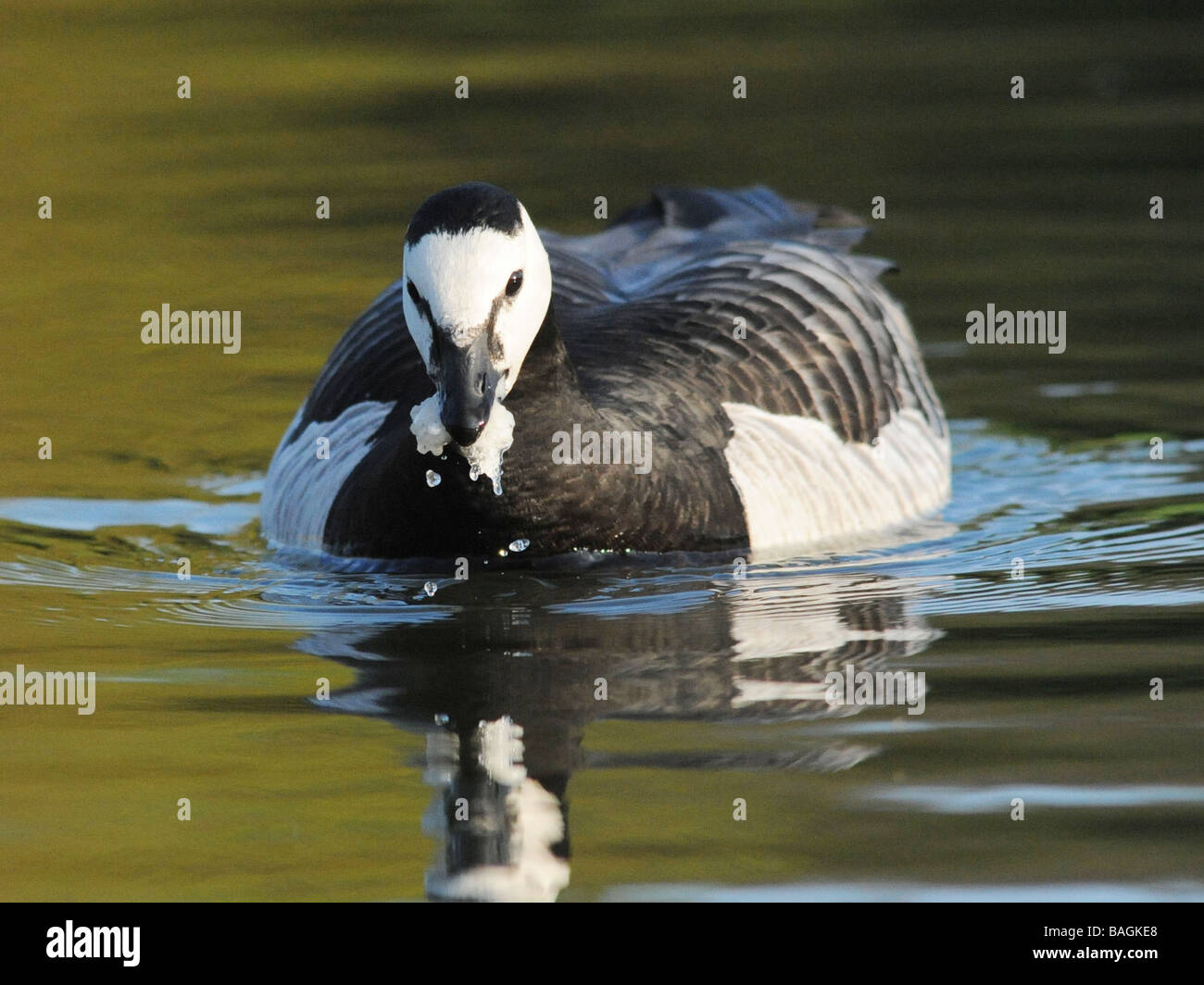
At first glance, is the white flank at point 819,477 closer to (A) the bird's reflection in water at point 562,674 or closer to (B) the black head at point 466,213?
(A) the bird's reflection in water at point 562,674

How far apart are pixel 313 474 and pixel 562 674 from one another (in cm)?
254

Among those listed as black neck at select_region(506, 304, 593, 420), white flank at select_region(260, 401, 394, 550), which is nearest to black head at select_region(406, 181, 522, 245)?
black neck at select_region(506, 304, 593, 420)

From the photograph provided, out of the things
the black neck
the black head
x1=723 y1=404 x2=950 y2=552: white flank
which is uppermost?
the black head

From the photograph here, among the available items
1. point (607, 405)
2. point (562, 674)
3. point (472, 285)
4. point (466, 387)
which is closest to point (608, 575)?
point (607, 405)

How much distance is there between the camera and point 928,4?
2461 cm

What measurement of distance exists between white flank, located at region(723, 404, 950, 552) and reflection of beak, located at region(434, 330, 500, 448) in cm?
171

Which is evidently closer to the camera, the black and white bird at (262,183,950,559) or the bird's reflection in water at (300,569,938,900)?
the bird's reflection in water at (300,569,938,900)

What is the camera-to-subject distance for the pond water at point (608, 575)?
6371 mm

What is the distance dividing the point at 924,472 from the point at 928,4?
583 inches

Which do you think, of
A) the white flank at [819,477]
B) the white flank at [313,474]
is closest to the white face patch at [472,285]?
the white flank at [313,474]

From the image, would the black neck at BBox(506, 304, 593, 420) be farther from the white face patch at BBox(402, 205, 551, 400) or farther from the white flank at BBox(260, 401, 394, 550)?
the white flank at BBox(260, 401, 394, 550)

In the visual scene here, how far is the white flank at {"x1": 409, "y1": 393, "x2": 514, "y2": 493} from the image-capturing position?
27.7 ft

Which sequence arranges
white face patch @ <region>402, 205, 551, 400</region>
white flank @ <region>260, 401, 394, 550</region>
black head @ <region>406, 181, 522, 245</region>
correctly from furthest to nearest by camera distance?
1. white flank @ <region>260, 401, 394, 550</region>
2. black head @ <region>406, 181, 522, 245</region>
3. white face patch @ <region>402, 205, 551, 400</region>

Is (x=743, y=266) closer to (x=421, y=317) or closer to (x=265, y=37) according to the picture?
(x=421, y=317)
